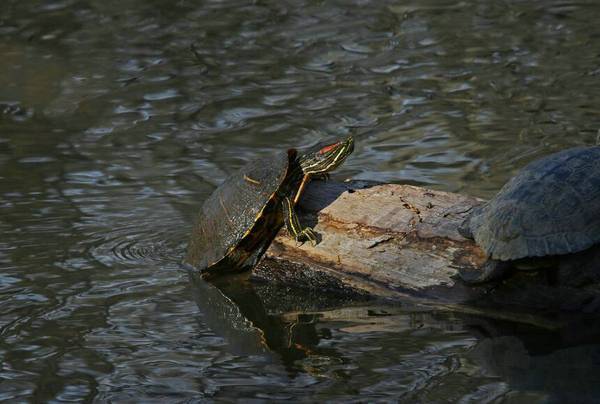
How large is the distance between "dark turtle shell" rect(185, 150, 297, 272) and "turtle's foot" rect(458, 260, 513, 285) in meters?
1.03

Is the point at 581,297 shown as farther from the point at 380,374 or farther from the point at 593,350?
the point at 380,374

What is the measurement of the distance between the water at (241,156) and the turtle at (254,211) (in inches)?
6.8

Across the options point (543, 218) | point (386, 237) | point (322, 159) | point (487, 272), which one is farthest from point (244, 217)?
point (543, 218)

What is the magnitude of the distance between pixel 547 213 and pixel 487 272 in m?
0.34

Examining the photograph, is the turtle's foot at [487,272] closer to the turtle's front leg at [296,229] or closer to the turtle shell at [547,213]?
the turtle shell at [547,213]

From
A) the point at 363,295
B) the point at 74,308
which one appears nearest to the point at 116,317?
the point at 74,308

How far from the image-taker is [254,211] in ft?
17.0

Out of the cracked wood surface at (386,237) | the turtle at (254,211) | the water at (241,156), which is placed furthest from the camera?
the turtle at (254,211)

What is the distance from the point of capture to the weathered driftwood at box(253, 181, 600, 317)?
4566 millimetres

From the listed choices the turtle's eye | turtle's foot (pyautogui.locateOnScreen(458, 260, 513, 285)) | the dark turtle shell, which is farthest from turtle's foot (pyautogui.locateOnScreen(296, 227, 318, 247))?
turtle's foot (pyautogui.locateOnScreen(458, 260, 513, 285))

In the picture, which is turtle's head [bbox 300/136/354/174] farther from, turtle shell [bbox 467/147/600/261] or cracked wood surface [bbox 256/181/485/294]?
turtle shell [bbox 467/147/600/261]

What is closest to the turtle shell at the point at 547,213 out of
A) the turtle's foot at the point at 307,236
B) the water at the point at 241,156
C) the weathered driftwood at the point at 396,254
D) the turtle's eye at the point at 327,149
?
the weathered driftwood at the point at 396,254

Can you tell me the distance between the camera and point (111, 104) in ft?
28.3

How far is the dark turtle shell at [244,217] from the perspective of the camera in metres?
5.19
